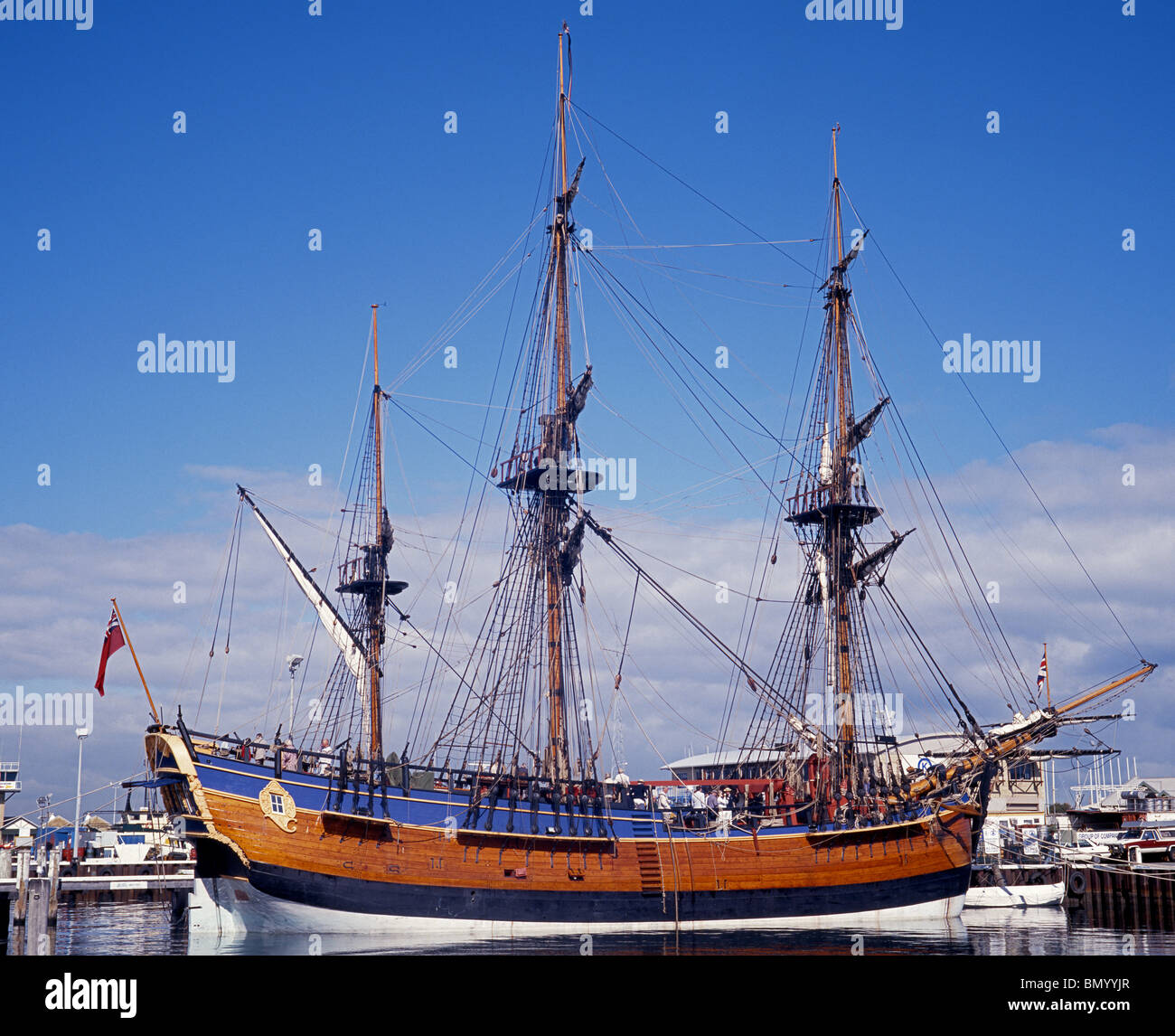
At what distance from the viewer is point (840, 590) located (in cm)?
6281

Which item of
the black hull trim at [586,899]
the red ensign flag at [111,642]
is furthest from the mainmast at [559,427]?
the red ensign flag at [111,642]

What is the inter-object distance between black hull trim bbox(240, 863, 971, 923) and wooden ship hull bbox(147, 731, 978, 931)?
0.05 m

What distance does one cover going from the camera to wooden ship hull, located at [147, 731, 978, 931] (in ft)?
148

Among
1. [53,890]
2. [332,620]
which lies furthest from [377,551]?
[53,890]

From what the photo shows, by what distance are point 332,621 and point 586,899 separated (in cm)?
1912

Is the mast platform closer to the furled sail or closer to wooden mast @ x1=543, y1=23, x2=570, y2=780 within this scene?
wooden mast @ x1=543, y1=23, x2=570, y2=780

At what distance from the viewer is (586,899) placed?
50500 mm

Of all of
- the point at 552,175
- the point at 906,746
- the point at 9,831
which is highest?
the point at 552,175

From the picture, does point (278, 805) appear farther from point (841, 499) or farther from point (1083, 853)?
point (1083, 853)
